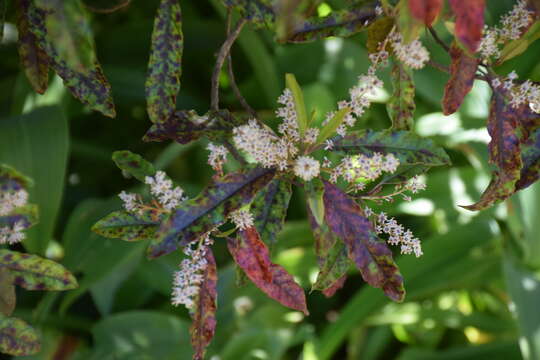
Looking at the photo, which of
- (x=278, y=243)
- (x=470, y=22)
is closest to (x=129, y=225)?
(x=470, y=22)

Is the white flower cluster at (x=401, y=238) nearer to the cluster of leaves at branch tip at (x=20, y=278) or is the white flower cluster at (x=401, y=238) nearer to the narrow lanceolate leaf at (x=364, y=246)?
the narrow lanceolate leaf at (x=364, y=246)

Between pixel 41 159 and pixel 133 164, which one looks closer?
pixel 133 164

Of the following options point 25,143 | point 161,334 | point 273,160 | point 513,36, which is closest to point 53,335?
point 161,334

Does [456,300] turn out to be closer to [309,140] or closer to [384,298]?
[384,298]

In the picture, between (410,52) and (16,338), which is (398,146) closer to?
(410,52)

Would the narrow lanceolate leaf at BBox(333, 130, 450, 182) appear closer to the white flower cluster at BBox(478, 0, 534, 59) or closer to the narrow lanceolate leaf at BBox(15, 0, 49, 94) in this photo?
the white flower cluster at BBox(478, 0, 534, 59)
